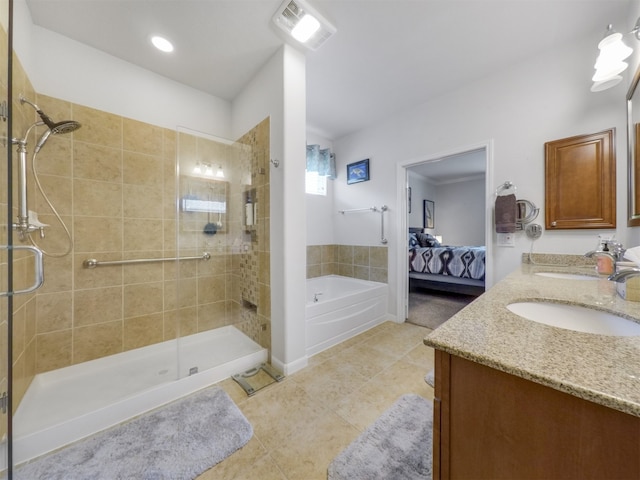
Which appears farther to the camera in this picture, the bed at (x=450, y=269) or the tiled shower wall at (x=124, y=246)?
the bed at (x=450, y=269)

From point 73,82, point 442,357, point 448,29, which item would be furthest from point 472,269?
point 73,82

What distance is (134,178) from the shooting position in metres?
2.02

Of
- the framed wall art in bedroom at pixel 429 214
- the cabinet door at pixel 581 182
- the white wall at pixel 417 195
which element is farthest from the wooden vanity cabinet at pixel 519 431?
the framed wall art in bedroom at pixel 429 214

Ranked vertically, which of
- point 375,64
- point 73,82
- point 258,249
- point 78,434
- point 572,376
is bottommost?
point 78,434

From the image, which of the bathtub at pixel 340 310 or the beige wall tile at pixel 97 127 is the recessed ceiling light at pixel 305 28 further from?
the bathtub at pixel 340 310

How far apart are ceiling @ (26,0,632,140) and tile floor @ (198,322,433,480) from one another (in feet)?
8.39

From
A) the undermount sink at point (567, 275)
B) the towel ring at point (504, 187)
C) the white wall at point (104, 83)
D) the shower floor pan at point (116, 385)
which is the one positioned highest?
the white wall at point (104, 83)

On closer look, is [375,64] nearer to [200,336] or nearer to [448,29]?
[448,29]

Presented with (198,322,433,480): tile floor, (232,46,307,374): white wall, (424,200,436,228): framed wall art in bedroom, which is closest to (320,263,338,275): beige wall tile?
(198,322,433,480): tile floor

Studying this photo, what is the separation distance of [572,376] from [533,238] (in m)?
2.06

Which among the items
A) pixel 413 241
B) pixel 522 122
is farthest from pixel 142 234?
pixel 413 241

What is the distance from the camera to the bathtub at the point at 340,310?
2171 millimetres

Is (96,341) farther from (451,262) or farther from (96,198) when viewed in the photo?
(451,262)

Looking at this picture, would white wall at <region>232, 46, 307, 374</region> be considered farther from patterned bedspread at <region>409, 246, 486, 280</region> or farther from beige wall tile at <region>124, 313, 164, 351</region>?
patterned bedspread at <region>409, 246, 486, 280</region>
